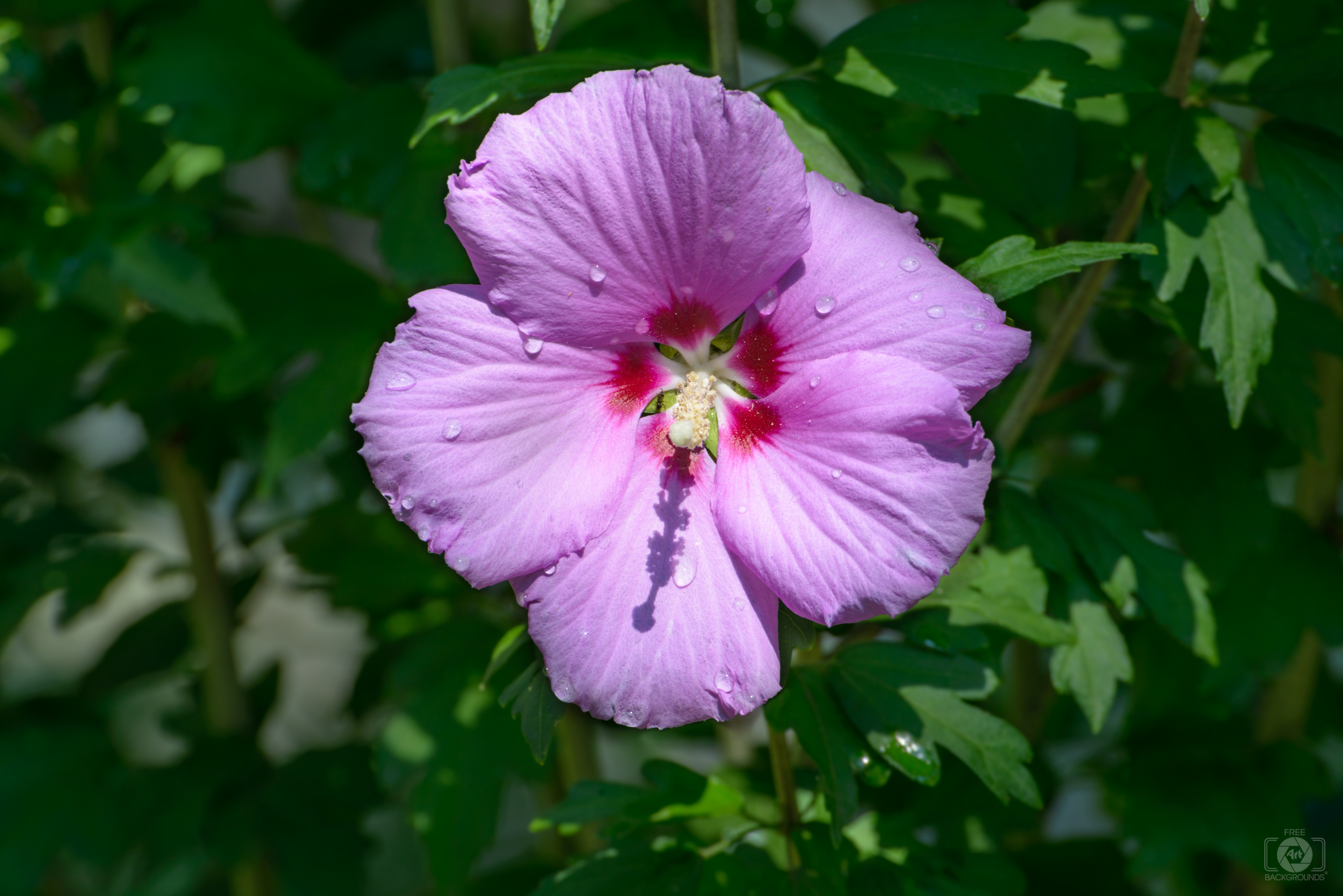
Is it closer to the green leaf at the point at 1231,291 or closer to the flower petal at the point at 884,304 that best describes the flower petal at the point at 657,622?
the flower petal at the point at 884,304

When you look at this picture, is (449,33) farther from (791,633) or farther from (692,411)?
(791,633)

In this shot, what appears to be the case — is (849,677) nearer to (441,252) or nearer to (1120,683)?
(441,252)

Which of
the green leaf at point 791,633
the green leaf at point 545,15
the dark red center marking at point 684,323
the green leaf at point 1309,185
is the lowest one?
the green leaf at point 791,633

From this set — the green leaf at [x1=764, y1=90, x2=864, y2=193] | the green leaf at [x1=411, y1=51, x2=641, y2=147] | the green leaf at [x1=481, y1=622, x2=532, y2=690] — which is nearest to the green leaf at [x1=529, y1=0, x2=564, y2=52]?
the green leaf at [x1=411, y1=51, x2=641, y2=147]

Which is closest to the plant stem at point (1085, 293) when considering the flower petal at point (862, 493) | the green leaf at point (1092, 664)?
the green leaf at point (1092, 664)

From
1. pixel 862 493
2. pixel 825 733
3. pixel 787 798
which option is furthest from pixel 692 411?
pixel 787 798

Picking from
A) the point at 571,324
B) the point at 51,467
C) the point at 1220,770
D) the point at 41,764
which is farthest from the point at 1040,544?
the point at 51,467

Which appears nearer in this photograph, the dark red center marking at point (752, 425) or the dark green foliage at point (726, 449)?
the dark red center marking at point (752, 425)
